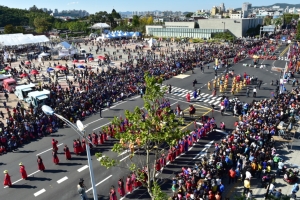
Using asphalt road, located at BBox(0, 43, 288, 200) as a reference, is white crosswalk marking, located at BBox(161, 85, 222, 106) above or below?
above

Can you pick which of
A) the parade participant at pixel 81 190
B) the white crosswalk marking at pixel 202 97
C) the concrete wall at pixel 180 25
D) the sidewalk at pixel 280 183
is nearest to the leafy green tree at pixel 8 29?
the concrete wall at pixel 180 25

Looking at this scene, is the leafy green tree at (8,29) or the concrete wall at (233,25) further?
the concrete wall at (233,25)

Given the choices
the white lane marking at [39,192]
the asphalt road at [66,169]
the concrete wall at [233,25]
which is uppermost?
the concrete wall at [233,25]

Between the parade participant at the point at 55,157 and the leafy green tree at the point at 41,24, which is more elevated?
the leafy green tree at the point at 41,24

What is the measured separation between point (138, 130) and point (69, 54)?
50505mm

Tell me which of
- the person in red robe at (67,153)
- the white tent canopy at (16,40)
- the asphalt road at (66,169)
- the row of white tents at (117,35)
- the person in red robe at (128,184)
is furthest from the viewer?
the row of white tents at (117,35)

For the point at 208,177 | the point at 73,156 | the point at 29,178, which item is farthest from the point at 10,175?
the point at 208,177

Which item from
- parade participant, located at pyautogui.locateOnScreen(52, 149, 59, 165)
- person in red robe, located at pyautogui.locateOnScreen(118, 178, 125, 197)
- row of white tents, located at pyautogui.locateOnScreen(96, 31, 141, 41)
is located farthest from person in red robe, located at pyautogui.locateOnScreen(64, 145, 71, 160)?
row of white tents, located at pyautogui.locateOnScreen(96, 31, 141, 41)

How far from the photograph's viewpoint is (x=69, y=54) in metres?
57.3

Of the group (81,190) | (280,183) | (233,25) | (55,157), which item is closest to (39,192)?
(55,157)

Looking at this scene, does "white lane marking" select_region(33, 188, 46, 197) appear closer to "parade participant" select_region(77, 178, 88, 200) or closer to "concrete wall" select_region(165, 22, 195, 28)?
"parade participant" select_region(77, 178, 88, 200)

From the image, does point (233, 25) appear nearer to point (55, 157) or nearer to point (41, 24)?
point (41, 24)

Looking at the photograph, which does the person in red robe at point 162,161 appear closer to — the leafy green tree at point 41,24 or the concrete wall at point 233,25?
the concrete wall at point 233,25

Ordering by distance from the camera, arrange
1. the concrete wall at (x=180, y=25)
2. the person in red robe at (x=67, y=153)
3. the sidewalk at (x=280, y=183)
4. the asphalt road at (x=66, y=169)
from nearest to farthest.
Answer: the sidewalk at (x=280, y=183) < the asphalt road at (x=66, y=169) < the person in red robe at (x=67, y=153) < the concrete wall at (x=180, y=25)
